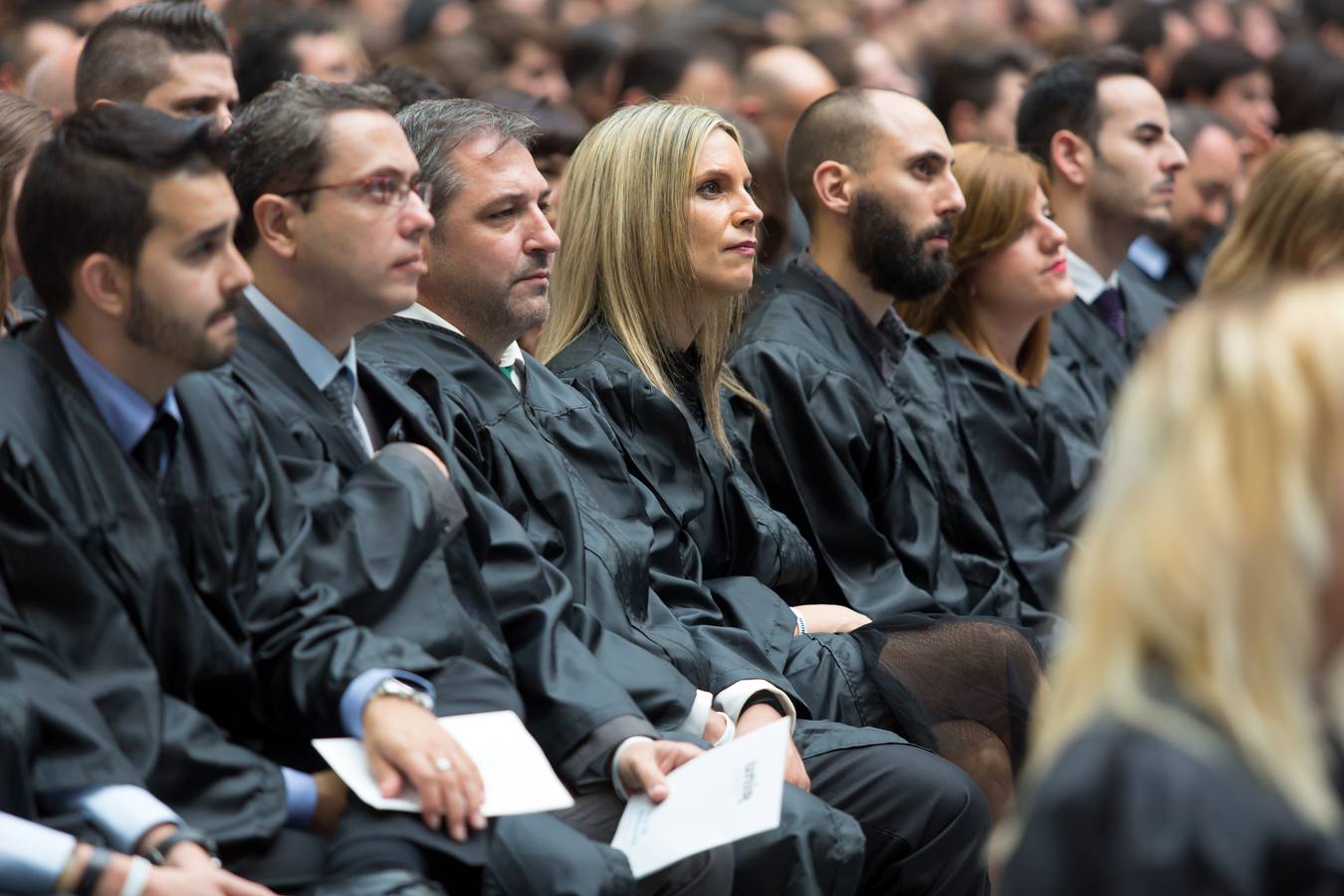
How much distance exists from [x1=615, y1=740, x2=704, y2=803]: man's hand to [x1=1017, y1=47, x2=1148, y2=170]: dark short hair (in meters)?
4.02

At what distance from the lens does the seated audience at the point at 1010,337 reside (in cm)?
525

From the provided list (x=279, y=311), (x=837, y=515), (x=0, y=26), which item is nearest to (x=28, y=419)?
(x=279, y=311)

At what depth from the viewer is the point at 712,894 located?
309 centimetres

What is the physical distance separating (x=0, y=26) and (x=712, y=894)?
8.09 m

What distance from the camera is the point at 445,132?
12.8 ft

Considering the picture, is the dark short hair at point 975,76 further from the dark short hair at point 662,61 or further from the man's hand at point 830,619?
the man's hand at point 830,619

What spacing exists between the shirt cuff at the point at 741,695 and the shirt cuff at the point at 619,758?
0.52 m

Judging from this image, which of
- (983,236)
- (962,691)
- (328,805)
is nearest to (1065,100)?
(983,236)

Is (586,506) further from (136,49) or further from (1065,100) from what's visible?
(1065,100)

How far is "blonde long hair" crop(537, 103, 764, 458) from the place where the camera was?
435 centimetres

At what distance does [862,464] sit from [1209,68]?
5.45 metres

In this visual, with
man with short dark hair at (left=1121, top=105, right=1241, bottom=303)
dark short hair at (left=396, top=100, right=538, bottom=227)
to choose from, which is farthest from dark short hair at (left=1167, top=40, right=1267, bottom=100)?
dark short hair at (left=396, top=100, right=538, bottom=227)

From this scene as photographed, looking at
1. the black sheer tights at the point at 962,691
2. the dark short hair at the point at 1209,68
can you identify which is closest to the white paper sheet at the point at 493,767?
the black sheer tights at the point at 962,691

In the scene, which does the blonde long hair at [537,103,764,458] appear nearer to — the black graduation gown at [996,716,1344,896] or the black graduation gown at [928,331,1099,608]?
the black graduation gown at [928,331,1099,608]
